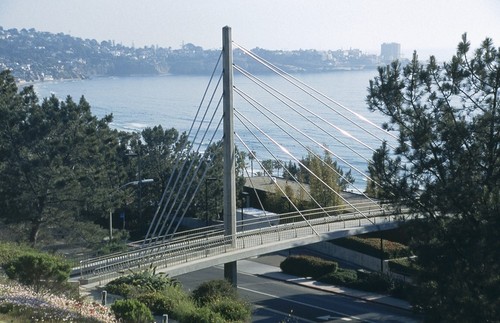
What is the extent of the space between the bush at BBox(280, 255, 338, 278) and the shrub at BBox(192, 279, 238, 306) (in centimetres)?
1123

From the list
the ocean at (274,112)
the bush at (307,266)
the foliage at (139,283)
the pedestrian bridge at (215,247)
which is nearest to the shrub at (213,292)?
the foliage at (139,283)

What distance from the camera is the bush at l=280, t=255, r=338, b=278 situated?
29344 mm

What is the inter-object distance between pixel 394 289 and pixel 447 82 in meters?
10.8

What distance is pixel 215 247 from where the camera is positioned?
24047 millimetres

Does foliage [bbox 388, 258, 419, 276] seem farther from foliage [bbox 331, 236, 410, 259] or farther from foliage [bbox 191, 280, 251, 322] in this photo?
foliage [bbox 191, 280, 251, 322]

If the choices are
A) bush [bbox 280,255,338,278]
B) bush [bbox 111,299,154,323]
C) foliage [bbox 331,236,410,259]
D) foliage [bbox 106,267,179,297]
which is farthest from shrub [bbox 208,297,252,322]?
foliage [bbox 331,236,410,259]

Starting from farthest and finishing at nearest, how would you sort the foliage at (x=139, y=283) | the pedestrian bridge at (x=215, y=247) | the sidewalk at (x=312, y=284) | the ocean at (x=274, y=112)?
the ocean at (x=274, y=112), the sidewalk at (x=312, y=284), the pedestrian bridge at (x=215, y=247), the foliage at (x=139, y=283)

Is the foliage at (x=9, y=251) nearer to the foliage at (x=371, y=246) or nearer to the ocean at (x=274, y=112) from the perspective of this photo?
the foliage at (x=371, y=246)

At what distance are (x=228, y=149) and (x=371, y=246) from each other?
8.97 metres

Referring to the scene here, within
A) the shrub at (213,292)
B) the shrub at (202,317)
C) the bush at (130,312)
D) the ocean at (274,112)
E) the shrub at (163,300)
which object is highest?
the bush at (130,312)

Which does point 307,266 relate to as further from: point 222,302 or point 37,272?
point 37,272

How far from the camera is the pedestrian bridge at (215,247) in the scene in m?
21.5

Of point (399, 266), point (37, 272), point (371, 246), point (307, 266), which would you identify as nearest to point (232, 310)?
point (37, 272)

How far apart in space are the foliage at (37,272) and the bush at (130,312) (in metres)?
3.09
